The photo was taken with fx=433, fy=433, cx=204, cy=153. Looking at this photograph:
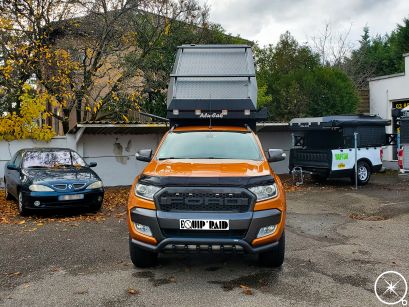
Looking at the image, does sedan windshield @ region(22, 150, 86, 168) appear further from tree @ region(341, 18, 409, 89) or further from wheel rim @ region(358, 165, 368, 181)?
tree @ region(341, 18, 409, 89)

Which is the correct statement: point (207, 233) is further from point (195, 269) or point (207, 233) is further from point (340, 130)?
point (340, 130)

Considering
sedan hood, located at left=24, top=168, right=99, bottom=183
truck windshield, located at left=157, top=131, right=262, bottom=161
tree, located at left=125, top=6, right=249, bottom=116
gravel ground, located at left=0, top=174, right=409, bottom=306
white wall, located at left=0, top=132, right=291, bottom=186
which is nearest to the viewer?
gravel ground, located at left=0, top=174, right=409, bottom=306

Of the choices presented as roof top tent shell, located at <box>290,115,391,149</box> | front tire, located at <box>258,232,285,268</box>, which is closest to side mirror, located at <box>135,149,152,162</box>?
front tire, located at <box>258,232,285,268</box>

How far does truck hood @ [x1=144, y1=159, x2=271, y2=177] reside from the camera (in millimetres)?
5251

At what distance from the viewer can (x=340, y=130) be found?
1398cm

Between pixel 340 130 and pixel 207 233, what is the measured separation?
10.2m

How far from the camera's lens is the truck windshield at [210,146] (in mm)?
6227

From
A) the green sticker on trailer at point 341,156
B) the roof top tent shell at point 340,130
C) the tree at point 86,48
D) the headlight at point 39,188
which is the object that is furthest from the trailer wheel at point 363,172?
the headlight at point 39,188

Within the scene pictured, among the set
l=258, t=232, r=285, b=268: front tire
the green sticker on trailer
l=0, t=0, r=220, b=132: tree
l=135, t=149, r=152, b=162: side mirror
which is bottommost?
l=258, t=232, r=285, b=268: front tire

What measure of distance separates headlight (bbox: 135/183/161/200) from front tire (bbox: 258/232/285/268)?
1595mm

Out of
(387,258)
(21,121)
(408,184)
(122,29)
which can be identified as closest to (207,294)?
(387,258)

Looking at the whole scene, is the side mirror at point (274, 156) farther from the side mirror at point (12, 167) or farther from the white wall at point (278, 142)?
the white wall at point (278, 142)

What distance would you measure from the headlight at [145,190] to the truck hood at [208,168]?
0.19m

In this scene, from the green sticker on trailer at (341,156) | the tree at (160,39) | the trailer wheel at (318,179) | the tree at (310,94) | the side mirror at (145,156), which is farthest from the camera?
the tree at (310,94)
